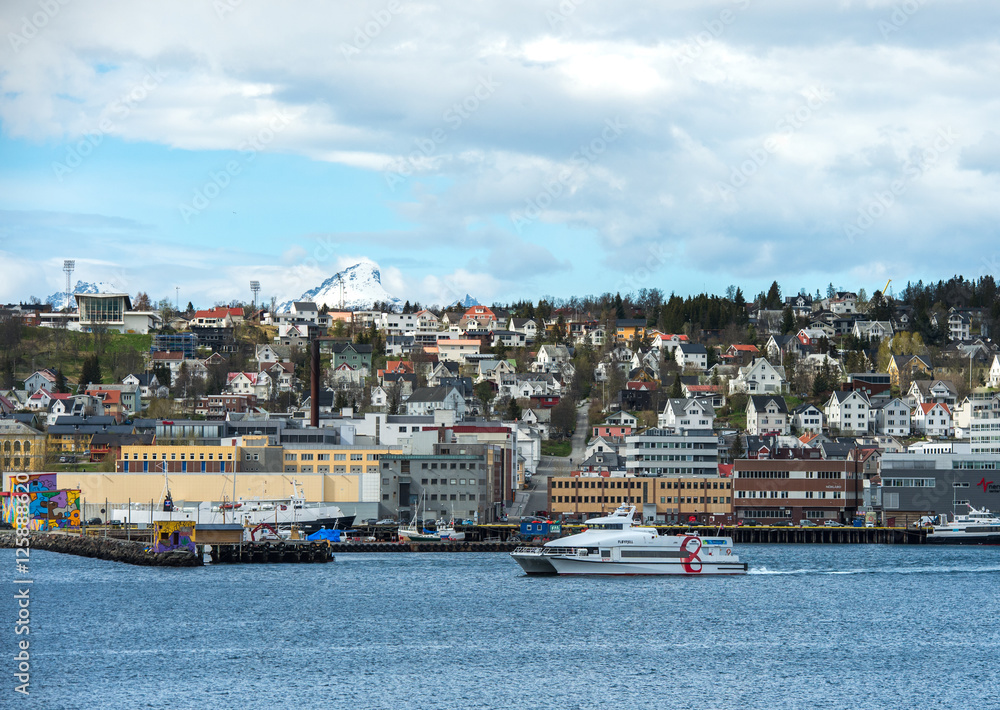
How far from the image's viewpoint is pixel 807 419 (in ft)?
483

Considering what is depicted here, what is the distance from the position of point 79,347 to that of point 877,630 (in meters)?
145

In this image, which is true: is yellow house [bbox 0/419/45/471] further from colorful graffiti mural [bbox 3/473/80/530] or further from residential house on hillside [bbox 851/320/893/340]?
residential house on hillside [bbox 851/320/893/340]

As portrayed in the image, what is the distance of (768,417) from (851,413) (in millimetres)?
9924

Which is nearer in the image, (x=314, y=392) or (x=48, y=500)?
(x=48, y=500)

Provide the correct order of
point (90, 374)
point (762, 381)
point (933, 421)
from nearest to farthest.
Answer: point (933, 421) < point (762, 381) < point (90, 374)

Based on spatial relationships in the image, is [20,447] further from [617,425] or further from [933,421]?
[933,421]

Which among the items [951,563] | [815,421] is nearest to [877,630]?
[951,563]

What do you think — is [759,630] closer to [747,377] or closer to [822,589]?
[822,589]

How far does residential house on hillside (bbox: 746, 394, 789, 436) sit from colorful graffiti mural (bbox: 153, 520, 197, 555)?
74656 mm

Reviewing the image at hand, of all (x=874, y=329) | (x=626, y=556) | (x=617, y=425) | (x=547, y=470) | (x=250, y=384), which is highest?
(x=874, y=329)

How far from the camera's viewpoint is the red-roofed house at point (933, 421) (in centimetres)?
14850

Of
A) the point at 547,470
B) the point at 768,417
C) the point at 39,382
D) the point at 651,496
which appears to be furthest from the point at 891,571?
→ the point at 39,382

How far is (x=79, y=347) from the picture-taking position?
18525 centimetres

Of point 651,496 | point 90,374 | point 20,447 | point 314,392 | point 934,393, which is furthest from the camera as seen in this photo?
point 90,374
